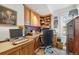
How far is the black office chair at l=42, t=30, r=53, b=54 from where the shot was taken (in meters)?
2.02

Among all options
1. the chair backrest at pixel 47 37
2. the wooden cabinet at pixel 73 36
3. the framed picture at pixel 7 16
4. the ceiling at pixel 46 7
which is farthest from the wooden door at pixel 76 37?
the framed picture at pixel 7 16

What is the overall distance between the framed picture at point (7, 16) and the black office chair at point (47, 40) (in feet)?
1.89

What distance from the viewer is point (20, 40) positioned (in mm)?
1949

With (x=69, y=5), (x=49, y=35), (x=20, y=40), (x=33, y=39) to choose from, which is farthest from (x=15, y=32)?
(x=69, y=5)

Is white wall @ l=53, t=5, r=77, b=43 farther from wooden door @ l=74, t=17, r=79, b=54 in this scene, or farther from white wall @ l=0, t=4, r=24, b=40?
white wall @ l=0, t=4, r=24, b=40

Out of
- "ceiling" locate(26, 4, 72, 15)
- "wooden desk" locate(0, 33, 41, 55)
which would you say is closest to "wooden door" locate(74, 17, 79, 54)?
"ceiling" locate(26, 4, 72, 15)

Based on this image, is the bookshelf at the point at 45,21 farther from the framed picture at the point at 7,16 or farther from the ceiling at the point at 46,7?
the framed picture at the point at 7,16

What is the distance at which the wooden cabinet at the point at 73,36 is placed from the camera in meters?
1.96

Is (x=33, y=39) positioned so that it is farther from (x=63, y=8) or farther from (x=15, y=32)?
(x=63, y=8)

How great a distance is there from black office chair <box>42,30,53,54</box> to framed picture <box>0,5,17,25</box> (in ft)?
1.89
